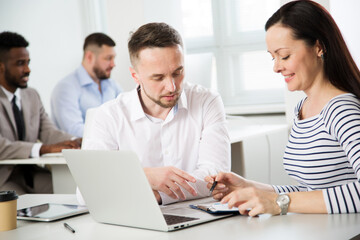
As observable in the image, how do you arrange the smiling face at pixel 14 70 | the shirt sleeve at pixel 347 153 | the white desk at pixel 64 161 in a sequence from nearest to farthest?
1. the shirt sleeve at pixel 347 153
2. the white desk at pixel 64 161
3. the smiling face at pixel 14 70

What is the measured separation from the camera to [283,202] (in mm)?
1406

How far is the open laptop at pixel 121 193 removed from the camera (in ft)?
4.28

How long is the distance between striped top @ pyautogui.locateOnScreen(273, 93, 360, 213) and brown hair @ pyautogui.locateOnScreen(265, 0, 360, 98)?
6 centimetres

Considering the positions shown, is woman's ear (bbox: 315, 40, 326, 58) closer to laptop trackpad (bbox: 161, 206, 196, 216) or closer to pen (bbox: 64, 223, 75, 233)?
laptop trackpad (bbox: 161, 206, 196, 216)

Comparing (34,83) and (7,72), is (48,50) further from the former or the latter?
(7,72)

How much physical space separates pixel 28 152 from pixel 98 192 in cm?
194

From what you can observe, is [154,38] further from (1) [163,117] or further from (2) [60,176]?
(2) [60,176]

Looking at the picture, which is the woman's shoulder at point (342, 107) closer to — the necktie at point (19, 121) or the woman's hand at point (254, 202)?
the woman's hand at point (254, 202)

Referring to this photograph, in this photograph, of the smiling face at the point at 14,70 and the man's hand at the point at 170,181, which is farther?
the smiling face at the point at 14,70

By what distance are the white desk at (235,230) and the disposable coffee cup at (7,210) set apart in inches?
1.0

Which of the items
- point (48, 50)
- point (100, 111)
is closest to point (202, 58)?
point (100, 111)

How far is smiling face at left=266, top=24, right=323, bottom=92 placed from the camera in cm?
159

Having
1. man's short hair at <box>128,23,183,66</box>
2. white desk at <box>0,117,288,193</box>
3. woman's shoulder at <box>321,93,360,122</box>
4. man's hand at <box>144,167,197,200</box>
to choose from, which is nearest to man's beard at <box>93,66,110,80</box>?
white desk at <box>0,117,288,193</box>

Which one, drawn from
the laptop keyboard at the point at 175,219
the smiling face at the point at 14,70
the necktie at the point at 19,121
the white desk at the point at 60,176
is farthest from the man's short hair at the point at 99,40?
the laptop keyboard at the point at 175,219
